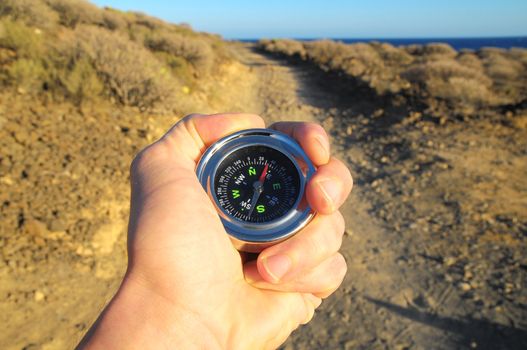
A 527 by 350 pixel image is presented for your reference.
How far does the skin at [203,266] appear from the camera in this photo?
1.70 meters

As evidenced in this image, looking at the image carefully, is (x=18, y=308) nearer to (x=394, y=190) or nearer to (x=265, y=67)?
(x=394, y=190)

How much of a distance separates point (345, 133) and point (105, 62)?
5.67m

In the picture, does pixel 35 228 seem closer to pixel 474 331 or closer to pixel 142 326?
pixel 142 326

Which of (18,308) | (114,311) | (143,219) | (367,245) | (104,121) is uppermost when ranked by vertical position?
(143,219)

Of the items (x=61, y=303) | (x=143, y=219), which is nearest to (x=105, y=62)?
(x=61, y=303)

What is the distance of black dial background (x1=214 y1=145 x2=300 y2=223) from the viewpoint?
7.10 feet

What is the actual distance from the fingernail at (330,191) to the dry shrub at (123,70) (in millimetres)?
6267

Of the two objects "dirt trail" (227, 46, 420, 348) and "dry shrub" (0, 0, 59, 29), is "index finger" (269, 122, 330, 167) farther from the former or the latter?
"dry shrub" (0, 0, 59, 29)

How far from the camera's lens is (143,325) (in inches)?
63.6

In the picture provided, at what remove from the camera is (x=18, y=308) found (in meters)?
3.50

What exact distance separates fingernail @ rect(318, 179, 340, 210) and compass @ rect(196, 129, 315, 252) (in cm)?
14

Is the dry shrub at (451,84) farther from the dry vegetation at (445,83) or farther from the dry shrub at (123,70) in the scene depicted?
the dry shrub at (123,70)

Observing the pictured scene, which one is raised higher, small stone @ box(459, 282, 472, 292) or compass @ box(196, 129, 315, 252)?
compass @ box(196, 129, 315, 252)

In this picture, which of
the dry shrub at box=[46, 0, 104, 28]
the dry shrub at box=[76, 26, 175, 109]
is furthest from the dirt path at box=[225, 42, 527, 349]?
the dry shrub at box=[46, 0, 104, 28]
